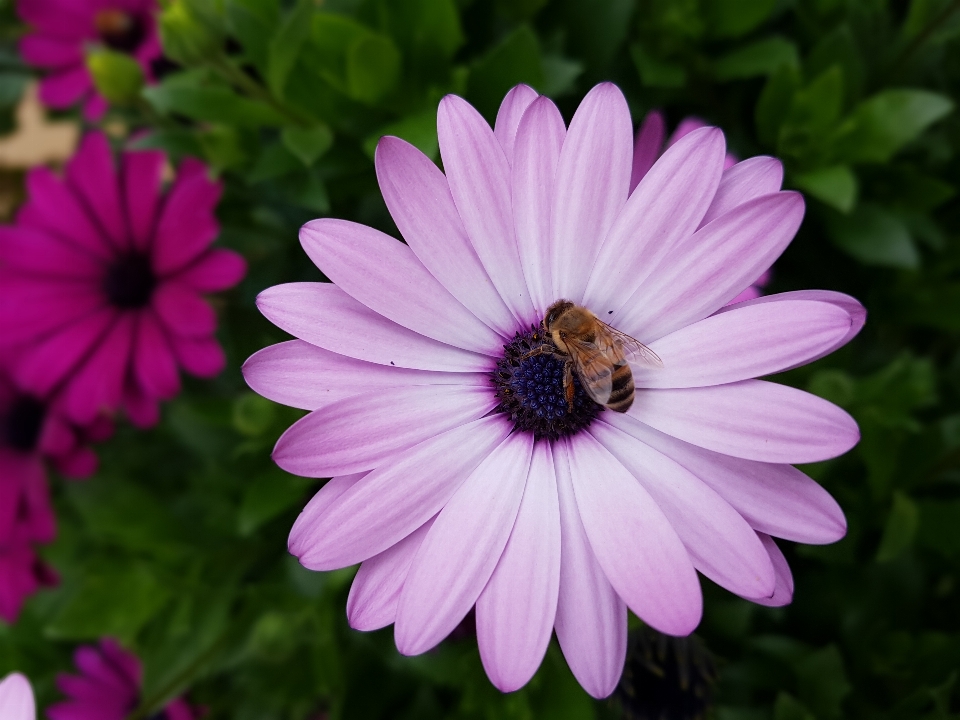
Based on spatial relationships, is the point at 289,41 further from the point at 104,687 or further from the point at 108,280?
the point at 104,687

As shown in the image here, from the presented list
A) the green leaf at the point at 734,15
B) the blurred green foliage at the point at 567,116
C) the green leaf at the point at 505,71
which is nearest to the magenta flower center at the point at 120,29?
the blurred green foliage at the point at 567,116

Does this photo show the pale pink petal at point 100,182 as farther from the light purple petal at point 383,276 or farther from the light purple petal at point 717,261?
the light purple petal at point 717,261

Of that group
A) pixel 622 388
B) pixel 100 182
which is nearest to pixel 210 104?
pixel 100 182

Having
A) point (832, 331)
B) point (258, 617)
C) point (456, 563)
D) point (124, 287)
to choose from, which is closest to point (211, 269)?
point (124, 287)

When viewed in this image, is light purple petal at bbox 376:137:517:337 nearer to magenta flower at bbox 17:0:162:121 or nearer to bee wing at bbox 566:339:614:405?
bee wing at bbox 566:339:614:405

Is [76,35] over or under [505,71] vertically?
over

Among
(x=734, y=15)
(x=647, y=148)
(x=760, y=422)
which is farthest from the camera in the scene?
(x=734, y=15)

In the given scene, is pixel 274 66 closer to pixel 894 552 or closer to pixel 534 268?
pixel 534 268
